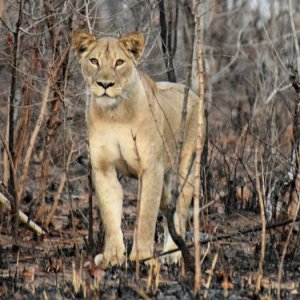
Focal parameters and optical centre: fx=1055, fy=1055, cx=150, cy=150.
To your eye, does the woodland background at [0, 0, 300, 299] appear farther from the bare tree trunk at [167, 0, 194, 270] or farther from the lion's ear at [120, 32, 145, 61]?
the lion's ear at [120, 32, 145, 61]

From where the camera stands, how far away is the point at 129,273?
5.88 meters

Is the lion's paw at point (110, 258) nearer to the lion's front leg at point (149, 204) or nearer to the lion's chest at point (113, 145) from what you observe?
the lion's front leg at point (149, 204)

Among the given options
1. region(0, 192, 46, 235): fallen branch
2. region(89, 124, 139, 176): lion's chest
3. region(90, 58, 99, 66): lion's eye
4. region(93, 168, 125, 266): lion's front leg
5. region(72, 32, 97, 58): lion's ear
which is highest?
region(72, 32, 97, 58): lion's ear

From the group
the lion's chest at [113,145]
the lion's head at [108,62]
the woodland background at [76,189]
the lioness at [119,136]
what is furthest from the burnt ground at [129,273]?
the lion's head at [108,62]

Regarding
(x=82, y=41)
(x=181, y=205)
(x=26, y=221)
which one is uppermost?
(x=82, y=41)

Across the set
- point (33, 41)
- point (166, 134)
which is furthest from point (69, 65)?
point (166, 134)

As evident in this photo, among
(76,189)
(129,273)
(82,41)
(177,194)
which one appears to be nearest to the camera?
(177,194)

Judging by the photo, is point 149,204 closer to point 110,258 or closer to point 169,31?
point 110,258

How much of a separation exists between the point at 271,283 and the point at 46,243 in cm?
217

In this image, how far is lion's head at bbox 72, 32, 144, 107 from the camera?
20.1 feet

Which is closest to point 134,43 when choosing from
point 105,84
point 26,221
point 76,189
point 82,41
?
point 82,41

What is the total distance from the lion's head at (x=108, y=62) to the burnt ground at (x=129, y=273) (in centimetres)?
90

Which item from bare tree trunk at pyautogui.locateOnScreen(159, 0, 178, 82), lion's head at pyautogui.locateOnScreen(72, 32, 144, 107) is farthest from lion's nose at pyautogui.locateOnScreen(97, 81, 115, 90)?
bare tree trunk at pyautogui.locateOnScreen(159, 0, 178, 82)

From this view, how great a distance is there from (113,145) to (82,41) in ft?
2.17
